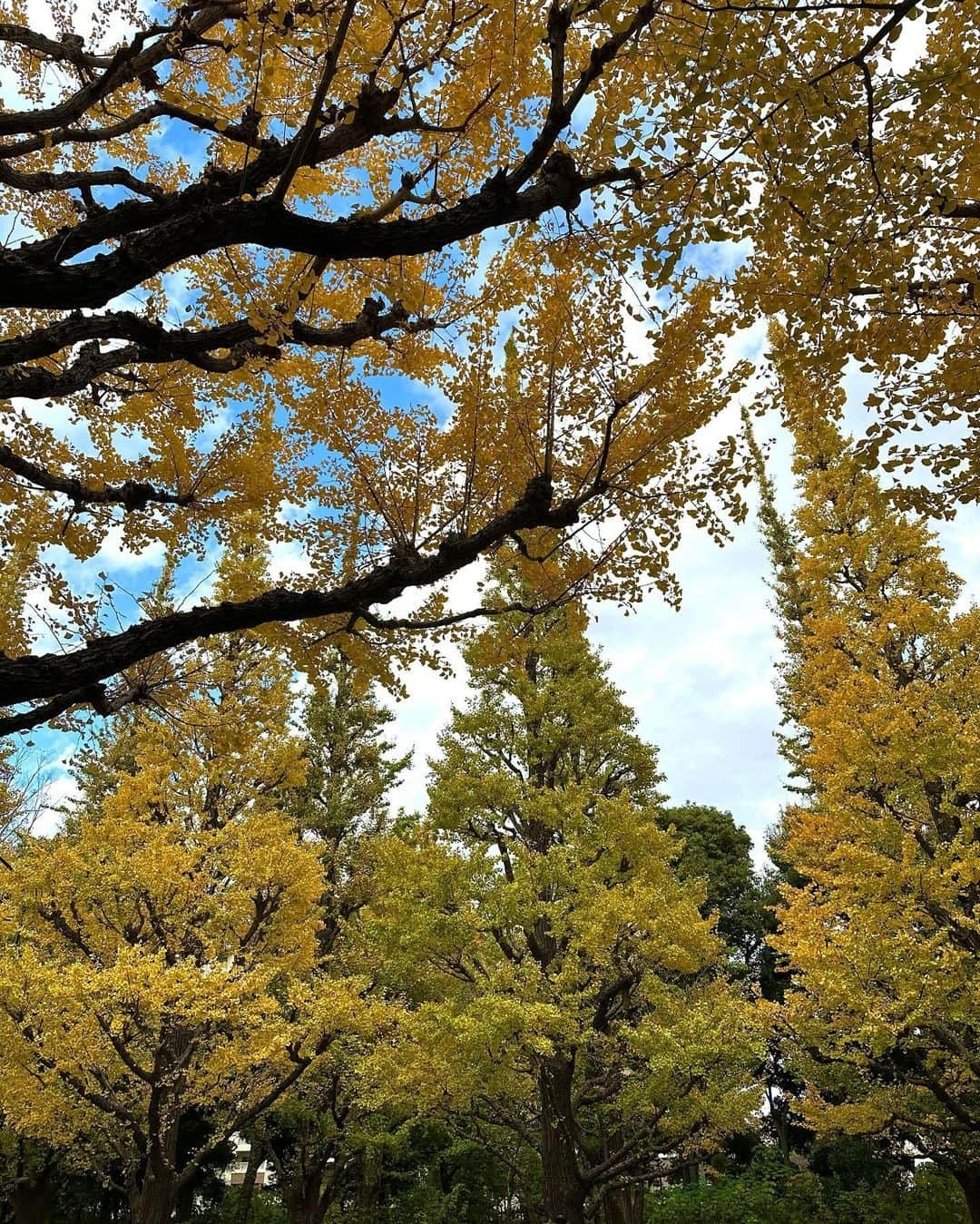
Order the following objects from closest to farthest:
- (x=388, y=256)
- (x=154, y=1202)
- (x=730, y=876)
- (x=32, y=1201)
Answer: (x=388, y=256) < (x=154, y=1202) < (x=32, y=1201) < (x=730, y=876)

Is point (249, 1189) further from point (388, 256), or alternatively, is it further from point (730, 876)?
point (388, 256)

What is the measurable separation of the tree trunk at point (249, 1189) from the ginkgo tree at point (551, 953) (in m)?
4.89

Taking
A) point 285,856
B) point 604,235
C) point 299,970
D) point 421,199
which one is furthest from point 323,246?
point 299,970

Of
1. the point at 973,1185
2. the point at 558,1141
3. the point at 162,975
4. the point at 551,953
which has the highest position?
the point at 551,953

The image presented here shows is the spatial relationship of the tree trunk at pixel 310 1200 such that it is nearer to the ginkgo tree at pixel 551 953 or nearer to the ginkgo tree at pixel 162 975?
the ginkgo tree at pixel 162 975

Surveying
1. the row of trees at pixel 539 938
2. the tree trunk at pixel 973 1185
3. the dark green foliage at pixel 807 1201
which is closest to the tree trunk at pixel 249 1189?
the row of trees at pixel 539 938

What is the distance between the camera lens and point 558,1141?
7.60m

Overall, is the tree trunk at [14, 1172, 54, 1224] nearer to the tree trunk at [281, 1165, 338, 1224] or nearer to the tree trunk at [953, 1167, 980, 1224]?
the tree trunk at [281, 1165, 338, 1224]

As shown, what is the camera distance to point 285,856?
923 centimetres

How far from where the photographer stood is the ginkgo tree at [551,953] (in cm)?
674

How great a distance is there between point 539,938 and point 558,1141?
77.3 inches

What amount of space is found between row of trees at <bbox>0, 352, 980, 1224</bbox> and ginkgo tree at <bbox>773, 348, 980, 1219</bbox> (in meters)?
0.04

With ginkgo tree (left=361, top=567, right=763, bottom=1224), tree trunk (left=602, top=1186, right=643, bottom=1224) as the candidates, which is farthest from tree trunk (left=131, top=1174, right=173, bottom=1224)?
tree trunk (left=602, top=1186, right=643, bottom=1224)

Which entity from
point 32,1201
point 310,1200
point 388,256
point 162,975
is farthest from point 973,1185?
point 32,1201
